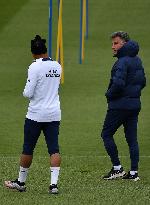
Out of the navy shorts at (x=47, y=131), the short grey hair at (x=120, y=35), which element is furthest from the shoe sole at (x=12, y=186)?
the short grey hair at (x=120, y=35)

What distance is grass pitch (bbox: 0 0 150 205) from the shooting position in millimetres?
13211

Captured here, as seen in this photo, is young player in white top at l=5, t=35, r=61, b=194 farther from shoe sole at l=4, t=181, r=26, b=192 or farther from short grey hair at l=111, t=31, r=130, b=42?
short grey hair at l=111, t=31, r=130, b=42

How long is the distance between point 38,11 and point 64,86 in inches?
468

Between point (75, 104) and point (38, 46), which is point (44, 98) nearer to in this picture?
point (38, 46)

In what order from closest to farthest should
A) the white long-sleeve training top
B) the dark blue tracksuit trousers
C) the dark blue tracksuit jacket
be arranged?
the white long-sleeve training top
the dark blue tracksuit jacket
the dark blue tracksuit trousers

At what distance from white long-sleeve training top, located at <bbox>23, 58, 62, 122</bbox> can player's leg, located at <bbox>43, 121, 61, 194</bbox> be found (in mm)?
120

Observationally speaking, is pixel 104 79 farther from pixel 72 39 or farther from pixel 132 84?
pixel 132 84

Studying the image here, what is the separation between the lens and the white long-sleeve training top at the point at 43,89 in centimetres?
1280

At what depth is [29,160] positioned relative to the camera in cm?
1314

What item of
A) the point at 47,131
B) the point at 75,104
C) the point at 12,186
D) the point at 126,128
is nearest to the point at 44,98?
the point at 47,131

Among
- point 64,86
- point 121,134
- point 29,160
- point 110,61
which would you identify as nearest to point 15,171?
point 29,160

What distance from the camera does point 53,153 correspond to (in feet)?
42.5

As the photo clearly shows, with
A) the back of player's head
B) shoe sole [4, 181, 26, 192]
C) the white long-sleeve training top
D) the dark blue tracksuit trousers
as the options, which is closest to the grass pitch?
shoe sole [4, 181, 26, 192]

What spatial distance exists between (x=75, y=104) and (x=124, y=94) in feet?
26.2
